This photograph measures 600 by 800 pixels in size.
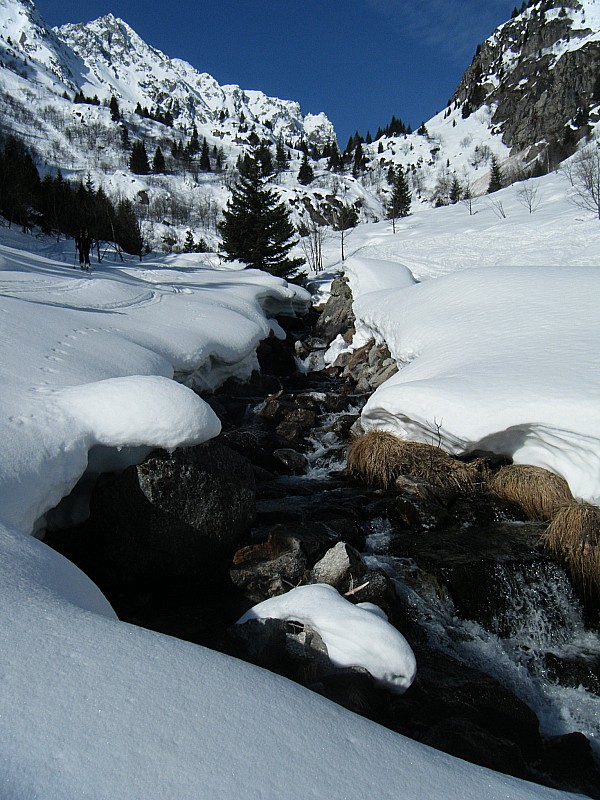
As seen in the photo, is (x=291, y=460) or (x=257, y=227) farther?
(x=257, y=227)

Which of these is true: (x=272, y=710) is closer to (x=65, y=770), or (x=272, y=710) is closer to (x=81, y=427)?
(x=65, y=770)

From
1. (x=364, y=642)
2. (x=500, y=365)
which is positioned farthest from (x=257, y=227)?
(x=364, y=642)

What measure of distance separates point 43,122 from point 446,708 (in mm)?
121549

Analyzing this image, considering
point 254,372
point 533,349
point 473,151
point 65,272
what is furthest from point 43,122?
point 533,349

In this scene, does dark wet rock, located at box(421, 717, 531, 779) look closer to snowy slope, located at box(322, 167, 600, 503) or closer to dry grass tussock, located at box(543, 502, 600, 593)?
dry grass tussock, located at box(543, 502, 600, 593)

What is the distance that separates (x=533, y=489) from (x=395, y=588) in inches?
91.2

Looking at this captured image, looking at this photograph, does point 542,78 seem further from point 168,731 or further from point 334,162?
point 168,731

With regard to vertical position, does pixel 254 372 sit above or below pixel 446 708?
above

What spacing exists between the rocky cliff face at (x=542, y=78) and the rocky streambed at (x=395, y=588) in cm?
6432

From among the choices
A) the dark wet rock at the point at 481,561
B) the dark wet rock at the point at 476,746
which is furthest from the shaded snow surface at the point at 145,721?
the dark wet rock at the point at 481,561

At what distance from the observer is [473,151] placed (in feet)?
277

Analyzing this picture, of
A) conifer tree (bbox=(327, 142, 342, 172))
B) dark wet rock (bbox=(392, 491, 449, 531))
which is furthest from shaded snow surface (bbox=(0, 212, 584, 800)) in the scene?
conifer tree (bbox=(327, 142, 342, 172))

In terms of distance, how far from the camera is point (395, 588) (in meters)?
4.34

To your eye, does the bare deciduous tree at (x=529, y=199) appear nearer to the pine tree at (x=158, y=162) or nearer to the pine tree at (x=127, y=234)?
the pine tree at (x=127, y=234)
